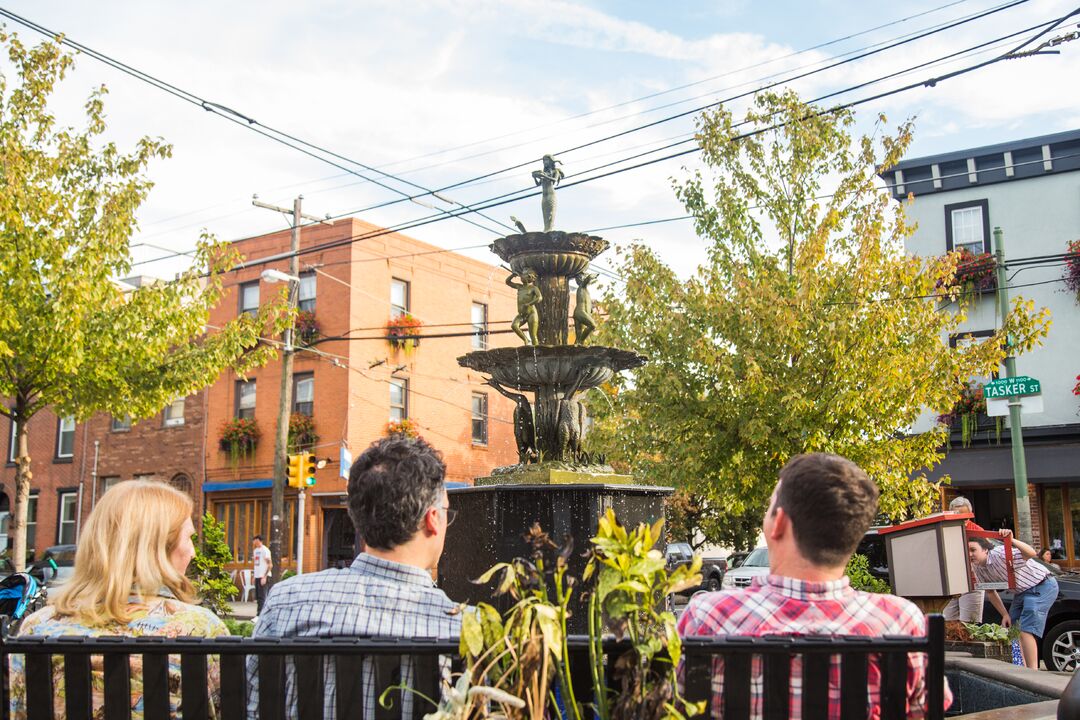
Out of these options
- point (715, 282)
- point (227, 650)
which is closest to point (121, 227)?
point (715, 282)

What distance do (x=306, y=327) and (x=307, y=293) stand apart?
1.33 metres

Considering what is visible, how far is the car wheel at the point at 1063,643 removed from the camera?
35.6ft

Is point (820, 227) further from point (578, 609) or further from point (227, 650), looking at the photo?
point (227, 650)

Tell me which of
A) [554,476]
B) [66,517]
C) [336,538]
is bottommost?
[336,538]

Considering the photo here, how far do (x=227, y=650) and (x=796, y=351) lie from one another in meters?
14.5

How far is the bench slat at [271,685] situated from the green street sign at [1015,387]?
16378 mm

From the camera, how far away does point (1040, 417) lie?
74.2 feet

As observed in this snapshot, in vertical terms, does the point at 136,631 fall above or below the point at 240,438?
below

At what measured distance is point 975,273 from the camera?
71.5ft

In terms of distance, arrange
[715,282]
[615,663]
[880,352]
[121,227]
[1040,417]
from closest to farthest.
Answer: [615,663]
[121,227]
[880,352]
[715,282]
[1040,417]

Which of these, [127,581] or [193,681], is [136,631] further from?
[193,681]

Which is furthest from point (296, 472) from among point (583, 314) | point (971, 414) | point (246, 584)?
point (971, 414)

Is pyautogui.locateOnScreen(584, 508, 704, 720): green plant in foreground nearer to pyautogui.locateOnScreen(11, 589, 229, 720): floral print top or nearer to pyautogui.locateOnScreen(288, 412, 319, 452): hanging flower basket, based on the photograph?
pyautogui.locateOnScreen(11, 589, 229, 720): floral print top

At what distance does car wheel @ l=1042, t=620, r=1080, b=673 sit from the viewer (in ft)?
35.6
